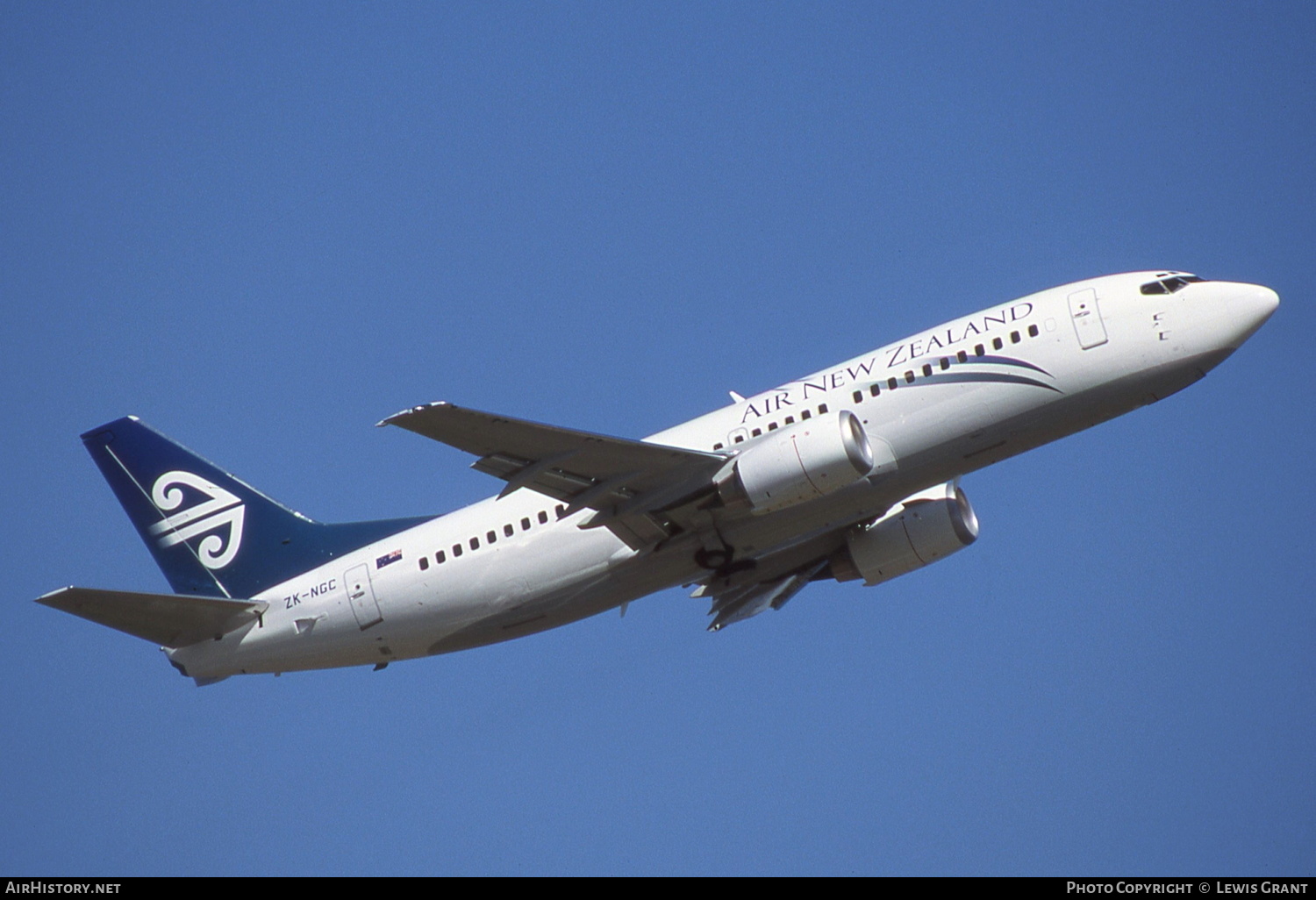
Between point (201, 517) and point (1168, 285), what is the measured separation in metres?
23.4

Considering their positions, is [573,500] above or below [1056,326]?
below

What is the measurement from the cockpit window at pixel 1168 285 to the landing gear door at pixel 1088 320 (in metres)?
1.11

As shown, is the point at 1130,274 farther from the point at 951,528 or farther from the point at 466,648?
the point at 466,648

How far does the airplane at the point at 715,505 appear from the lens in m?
30.6

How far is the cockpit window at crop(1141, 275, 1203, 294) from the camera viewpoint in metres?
31.2

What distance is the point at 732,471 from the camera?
3095cm

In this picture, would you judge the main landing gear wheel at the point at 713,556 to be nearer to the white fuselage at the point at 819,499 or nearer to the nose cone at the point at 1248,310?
the white fuselage at the point at 819,499

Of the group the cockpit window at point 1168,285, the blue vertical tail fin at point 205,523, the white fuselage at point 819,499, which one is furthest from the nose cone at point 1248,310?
the blue vertical tail fin at point 205,523

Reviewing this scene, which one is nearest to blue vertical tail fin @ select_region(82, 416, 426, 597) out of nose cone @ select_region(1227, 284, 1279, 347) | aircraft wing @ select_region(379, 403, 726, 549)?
aircraft wing @ select_region(379, 403, 726, 549)

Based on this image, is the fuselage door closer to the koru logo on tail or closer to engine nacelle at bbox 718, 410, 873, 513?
the koru logo on tail

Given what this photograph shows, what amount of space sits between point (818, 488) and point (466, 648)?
9.28m

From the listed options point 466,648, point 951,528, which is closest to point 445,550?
point 466,648

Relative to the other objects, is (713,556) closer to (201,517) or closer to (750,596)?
(750,596)
